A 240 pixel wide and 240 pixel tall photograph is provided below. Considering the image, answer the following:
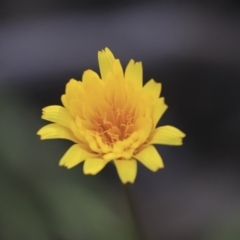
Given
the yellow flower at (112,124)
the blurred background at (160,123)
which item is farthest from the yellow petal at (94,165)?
the blurred background at (160,123)

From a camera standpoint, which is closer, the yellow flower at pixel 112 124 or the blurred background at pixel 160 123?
the yellow flower at pixel 112 124

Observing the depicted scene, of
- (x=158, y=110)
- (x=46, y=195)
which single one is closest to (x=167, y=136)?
(x=158, y=110)

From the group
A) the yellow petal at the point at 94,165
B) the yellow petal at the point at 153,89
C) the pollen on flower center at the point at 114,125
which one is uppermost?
the yellow petal at the point at 153,89

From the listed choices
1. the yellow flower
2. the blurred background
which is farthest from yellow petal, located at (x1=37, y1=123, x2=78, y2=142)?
the blurred background

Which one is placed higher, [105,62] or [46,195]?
[105,62]

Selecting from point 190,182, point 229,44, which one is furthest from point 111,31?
point 190,182

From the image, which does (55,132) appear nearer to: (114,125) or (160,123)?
(114,125)

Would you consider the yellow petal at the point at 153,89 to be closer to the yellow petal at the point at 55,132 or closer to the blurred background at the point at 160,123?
the yellow petal at the point at 55,132

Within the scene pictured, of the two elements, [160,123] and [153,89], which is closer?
[153,89]
